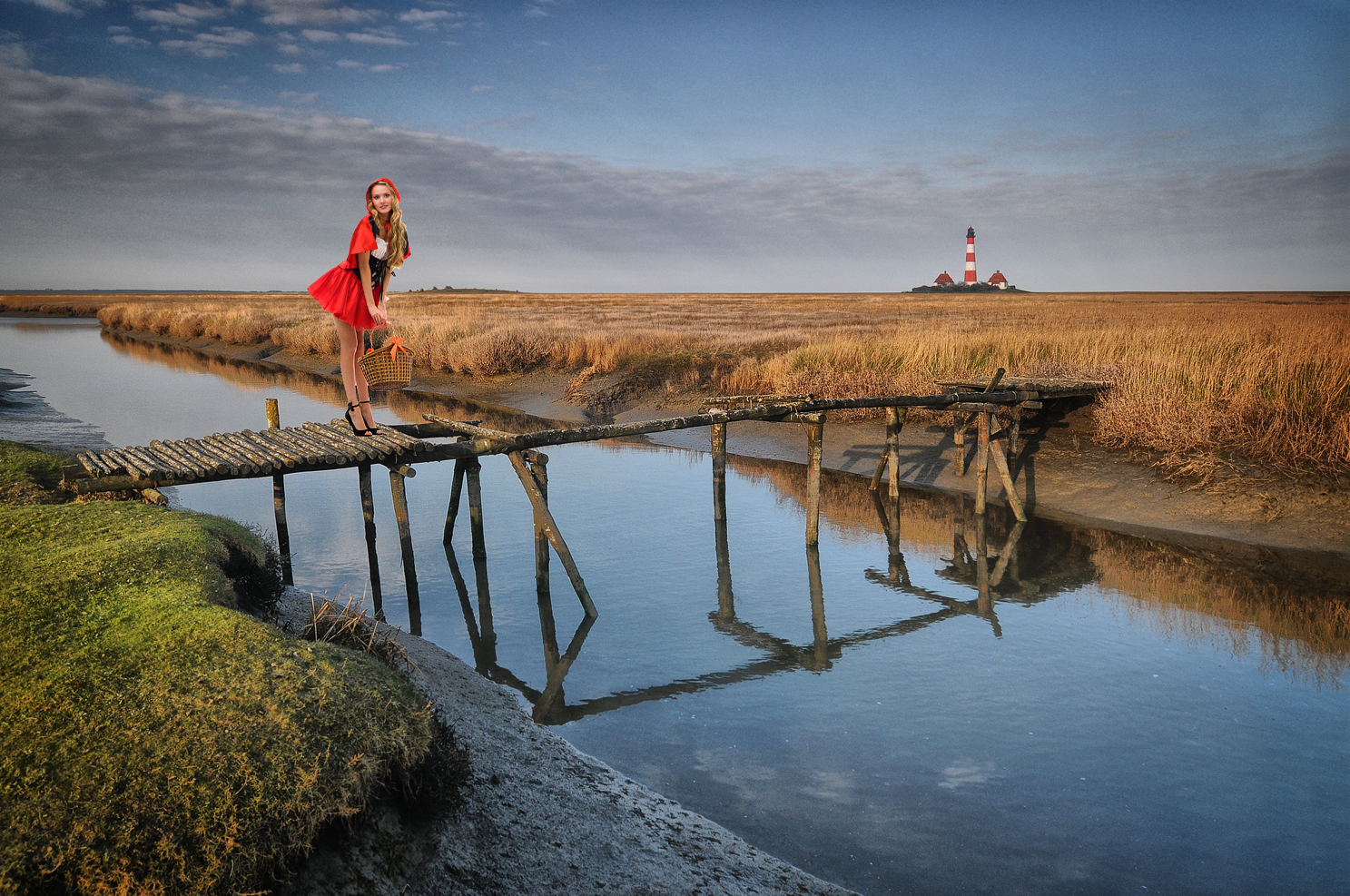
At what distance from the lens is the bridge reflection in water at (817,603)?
688cm

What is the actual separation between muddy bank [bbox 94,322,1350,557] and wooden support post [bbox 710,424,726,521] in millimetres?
4595

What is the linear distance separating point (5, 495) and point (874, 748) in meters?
8.08

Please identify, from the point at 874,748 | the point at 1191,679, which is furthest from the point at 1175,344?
the point at 874,748

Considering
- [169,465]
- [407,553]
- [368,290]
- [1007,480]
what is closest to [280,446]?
[169,465]

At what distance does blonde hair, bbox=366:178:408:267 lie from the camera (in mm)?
5895

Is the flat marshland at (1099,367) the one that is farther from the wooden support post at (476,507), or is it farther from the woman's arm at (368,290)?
the woman's arm at (368,290)

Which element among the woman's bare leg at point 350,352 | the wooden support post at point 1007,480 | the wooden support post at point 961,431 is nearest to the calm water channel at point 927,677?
the wooden support post at point 1007,480

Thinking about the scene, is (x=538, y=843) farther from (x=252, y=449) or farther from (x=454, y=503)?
(x=454, y=503)

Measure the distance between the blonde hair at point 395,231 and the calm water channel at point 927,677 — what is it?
3490mm

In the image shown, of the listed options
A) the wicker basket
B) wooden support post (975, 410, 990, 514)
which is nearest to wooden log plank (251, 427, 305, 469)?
the wicker basket

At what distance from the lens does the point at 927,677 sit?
7.14 meters

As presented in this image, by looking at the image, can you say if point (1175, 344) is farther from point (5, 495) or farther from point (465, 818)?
point (5, 495)

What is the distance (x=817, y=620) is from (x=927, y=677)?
155cm

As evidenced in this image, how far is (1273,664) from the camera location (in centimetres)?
738
